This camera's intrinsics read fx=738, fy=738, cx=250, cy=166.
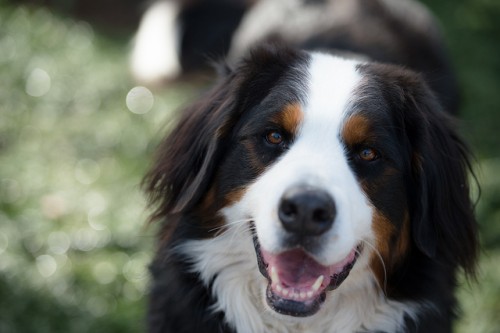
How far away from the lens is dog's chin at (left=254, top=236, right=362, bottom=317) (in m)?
2.50

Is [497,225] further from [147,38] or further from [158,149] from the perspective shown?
[147,38]

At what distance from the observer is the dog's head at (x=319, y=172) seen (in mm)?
2375

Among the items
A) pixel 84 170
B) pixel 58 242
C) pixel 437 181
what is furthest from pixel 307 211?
pixel 84 170

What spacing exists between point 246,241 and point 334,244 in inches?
16.7

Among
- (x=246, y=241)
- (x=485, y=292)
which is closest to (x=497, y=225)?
(x=485, y=292)

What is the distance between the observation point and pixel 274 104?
2596mm

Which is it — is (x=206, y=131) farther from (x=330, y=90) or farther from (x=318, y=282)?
(x=318, y=282)

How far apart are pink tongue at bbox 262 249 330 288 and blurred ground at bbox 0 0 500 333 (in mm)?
873

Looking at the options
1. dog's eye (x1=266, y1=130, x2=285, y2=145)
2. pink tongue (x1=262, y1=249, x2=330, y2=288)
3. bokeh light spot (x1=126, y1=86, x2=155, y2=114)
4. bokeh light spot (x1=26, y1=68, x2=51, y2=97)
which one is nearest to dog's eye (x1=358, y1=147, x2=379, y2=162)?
dog's eye (x1=266, y1=130, x2=285, y2=145)

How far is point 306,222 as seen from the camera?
2309 mm

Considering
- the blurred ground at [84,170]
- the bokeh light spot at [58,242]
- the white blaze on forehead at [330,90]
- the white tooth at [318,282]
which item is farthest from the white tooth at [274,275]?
the bokeh light spot at [58,242]

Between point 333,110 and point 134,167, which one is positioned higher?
point 333,110

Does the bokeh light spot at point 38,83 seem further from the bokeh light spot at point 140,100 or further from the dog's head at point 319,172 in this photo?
the dog's head at point 319,172

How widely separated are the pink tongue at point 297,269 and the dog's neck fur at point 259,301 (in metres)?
0.18
